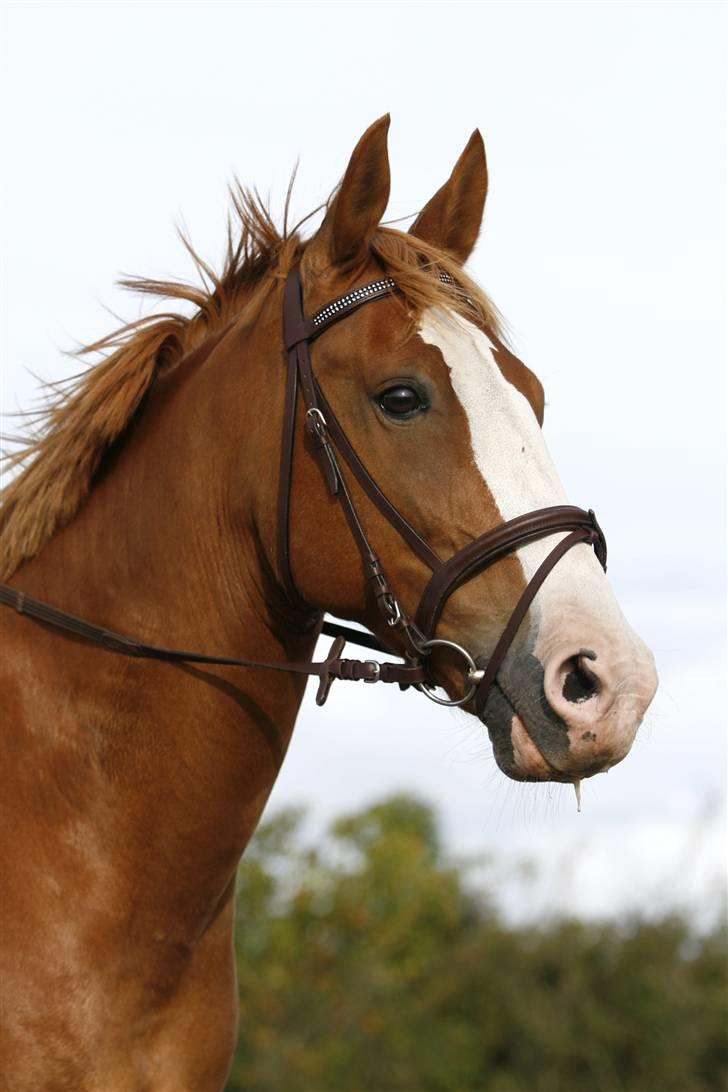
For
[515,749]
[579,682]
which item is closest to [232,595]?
[515,749]

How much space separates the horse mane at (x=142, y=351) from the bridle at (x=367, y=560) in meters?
0.12

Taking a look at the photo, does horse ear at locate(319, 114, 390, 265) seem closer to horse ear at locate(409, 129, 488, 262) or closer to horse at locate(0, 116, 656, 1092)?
horse at locate(0, 116, 656, 1092)

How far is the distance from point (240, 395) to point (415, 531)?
812 mm

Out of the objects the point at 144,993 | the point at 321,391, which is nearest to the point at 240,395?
the point at 321,391

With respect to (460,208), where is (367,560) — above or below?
below

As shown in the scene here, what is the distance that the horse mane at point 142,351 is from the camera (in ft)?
13.8

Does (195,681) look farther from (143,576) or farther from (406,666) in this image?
(406,666)

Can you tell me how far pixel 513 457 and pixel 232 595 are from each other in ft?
3.41

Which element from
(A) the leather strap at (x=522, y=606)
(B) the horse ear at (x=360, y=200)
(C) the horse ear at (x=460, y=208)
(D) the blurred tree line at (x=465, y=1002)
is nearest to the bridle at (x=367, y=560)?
(A) the leather strap at (x=522, y=606)

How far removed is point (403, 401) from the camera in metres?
3.89

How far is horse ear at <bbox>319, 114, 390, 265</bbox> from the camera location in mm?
4098

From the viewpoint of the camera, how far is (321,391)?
4.07 m

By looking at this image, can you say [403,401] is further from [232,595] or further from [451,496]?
[232,595]

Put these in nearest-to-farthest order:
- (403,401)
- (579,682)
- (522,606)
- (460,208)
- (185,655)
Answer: (579,682), (522,606), (403,401), (185,655), (460,208)
